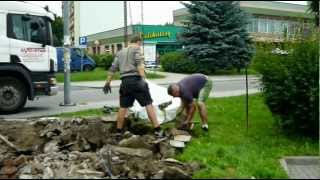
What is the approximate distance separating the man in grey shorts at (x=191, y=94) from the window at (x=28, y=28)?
5953 millimetres

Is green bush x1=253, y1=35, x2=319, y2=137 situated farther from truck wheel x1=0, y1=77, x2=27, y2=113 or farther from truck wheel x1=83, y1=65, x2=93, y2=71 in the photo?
truck wheel x1=83, y1=65, x2=93, y2=71

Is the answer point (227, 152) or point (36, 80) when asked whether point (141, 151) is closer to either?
point (227, 152)

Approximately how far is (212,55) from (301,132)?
1112 inches

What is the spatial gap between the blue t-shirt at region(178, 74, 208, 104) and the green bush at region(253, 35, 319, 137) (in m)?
1.10

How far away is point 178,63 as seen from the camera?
4019 centimetres

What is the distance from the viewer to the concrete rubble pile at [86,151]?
6980mm

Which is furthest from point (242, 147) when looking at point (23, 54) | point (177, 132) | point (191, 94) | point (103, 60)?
point (103, 60)

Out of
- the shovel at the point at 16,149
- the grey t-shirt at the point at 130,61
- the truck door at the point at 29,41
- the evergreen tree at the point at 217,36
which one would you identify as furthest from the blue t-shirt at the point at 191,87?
the evergreen tree at the point at 217,36

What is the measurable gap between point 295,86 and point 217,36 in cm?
2864

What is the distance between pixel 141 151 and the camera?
7.55 m

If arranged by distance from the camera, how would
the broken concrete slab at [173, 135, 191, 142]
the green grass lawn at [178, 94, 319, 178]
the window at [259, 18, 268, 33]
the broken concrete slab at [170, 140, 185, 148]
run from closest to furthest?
the green grass lawn at [178, 94, 319, 178], the broken concrete slab at [170, 140, 185, 148], the broken concrete slab at [173, 135, 191, 142], the window at [259, 18, 268, 33]

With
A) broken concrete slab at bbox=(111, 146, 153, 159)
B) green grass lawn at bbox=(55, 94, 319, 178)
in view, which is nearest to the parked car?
green grass lawn at bbox=(55, 94, 319, 178)

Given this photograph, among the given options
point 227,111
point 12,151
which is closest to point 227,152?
point 12,151

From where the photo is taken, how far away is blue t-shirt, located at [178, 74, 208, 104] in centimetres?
1006
